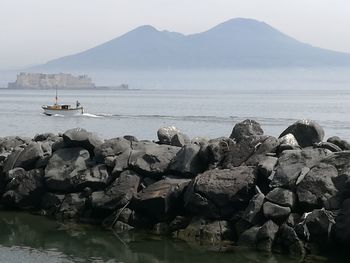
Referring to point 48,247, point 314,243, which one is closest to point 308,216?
point 314,243

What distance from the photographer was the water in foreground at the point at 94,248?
46.5ft

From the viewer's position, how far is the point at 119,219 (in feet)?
55.9

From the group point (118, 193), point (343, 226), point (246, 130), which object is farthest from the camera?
point (246, 130)

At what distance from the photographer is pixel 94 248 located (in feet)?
50.5

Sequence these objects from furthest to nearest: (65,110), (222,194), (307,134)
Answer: (65,110)
(307,134)
(222,194)

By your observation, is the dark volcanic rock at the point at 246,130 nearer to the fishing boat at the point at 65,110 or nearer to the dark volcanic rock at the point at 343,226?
the dark volcanic rock at the point at 343,226

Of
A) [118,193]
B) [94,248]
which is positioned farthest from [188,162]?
[94,248]

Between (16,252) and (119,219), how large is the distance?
3284 mm

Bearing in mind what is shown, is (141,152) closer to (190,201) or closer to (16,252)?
(190,201)

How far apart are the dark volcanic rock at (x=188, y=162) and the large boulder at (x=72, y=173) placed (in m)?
2.23

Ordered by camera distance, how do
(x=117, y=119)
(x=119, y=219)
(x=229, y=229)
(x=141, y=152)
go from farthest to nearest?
1. (x=117, y=119)
2. (x=141, y=152)
3. (x=119, y=219)
4. (x=229, y=229)

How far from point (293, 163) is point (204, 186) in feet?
8.17

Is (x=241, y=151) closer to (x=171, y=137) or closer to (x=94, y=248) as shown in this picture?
(x=171, y=137)

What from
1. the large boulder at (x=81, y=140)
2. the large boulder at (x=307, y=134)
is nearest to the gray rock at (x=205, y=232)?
the large boulder at (x=307, y=134)
